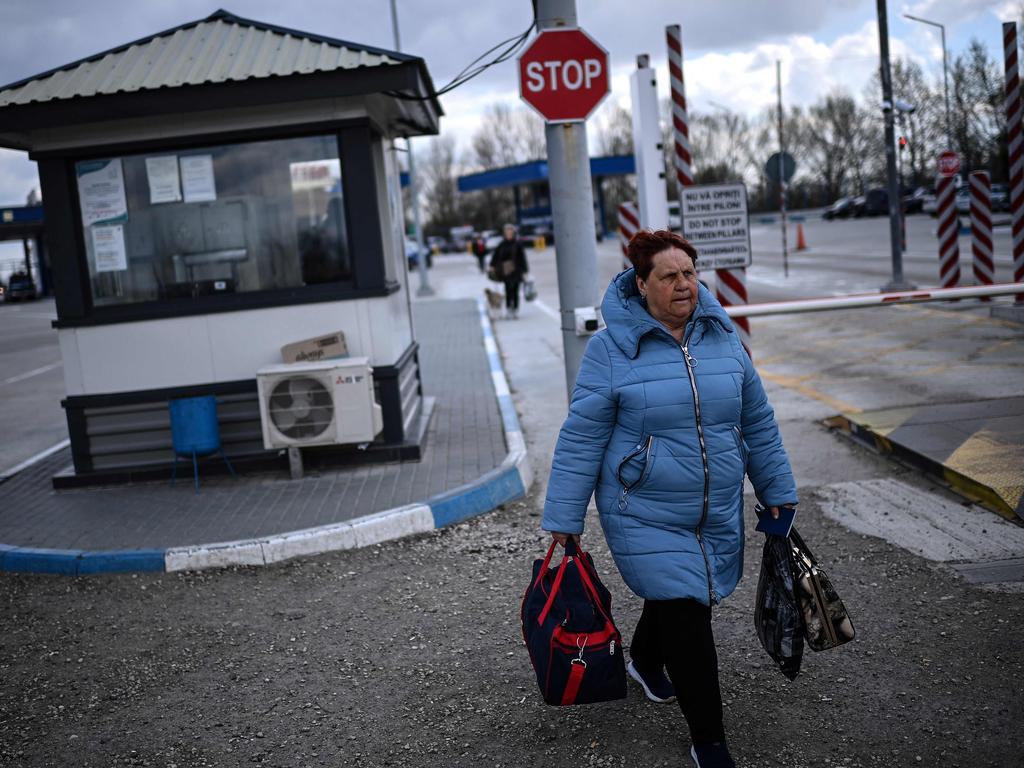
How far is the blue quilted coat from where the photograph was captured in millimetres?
3396

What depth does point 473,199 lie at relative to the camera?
339 feet

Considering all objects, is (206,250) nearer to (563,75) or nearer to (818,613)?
(563,75)

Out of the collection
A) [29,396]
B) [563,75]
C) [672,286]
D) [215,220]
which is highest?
[563,75]

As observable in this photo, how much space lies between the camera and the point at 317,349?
26.3ft

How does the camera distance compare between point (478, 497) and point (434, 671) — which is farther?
point (478, 497)

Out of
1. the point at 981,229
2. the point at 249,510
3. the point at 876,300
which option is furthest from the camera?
the point at 981,229

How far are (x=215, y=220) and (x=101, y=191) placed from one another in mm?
907

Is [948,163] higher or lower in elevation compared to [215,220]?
higher

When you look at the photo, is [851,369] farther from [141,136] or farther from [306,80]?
[141,136]

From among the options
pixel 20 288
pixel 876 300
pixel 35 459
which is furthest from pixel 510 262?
pixel 20 288

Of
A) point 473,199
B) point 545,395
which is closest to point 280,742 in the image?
point 545,395

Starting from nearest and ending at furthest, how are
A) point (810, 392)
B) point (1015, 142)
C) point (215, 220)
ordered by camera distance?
point (215, 220)
point (810, 392)
point (1015, 142)

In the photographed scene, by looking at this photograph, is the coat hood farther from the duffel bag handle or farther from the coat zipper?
the duffel bag handle

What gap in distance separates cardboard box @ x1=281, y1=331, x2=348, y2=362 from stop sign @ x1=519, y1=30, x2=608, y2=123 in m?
2.67
